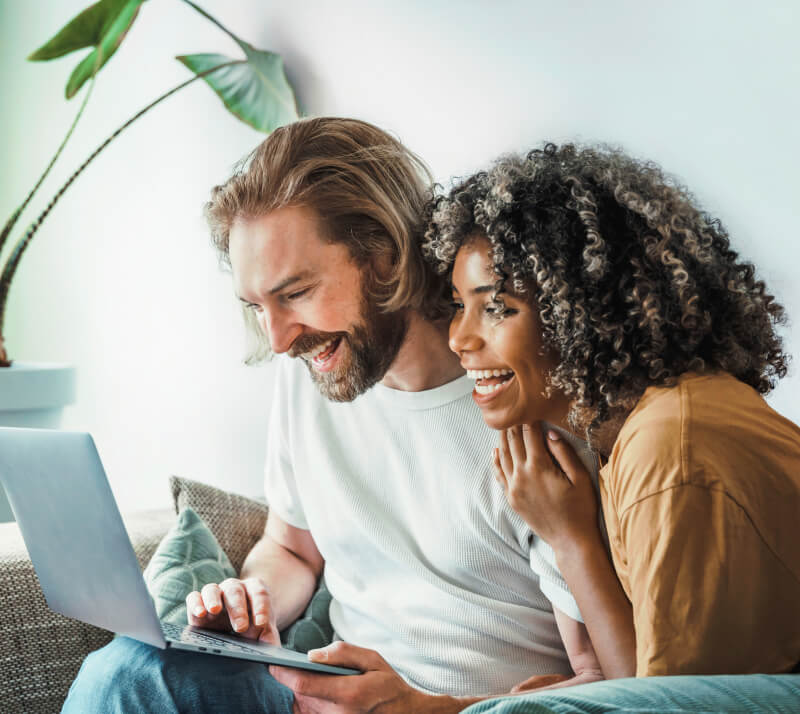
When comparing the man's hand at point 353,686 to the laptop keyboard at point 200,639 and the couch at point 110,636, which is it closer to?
the laptop keyboard at point 200,639

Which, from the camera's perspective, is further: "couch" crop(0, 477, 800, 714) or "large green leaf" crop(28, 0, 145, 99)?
"large green leaf" crop(28, 0, 145, 99)

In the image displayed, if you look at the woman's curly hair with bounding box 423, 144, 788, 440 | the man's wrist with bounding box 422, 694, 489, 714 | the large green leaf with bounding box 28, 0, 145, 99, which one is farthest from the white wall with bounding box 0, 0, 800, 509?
the man's wrist with bounding box 422, 694, 489, 714

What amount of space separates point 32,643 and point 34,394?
1250mm

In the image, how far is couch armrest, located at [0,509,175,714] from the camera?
122 centimetres

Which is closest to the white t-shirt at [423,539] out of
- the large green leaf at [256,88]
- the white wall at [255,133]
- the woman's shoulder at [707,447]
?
the woman's shoulder at [707,447]

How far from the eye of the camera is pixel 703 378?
0.89 meters

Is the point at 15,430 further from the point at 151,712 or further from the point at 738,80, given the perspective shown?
the point at 738,80

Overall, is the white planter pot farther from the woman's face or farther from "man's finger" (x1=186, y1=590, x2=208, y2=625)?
the woman's face

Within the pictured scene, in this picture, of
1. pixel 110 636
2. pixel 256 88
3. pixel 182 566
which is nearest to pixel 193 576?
pixel 182 566

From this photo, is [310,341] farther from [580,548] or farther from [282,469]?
[580,548]

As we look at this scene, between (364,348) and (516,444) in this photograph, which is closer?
(516,444)

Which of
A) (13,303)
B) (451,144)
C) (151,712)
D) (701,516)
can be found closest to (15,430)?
(151,712)

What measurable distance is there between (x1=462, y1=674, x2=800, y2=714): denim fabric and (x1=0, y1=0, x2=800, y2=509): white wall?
696 mm

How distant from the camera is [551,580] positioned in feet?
3.59
